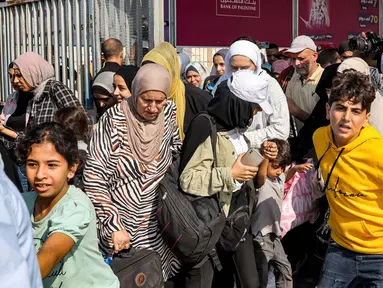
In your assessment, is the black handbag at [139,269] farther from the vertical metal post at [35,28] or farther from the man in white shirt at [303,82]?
the vertical metal post at [35,28]

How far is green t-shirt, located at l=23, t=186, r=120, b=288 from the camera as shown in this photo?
309 cm

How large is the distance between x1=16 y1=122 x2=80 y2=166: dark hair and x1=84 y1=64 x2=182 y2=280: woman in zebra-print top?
25.4 inches

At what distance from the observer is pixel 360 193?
3.92 meters

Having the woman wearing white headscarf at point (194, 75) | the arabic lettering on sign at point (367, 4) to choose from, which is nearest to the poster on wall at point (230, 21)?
the woman wearing white headscarf at point (194, 75)

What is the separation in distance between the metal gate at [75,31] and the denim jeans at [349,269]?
3.58 m

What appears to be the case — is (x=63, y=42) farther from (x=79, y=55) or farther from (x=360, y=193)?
(x=360, y=193)

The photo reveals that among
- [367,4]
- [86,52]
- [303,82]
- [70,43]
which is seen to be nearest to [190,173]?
[303,82]

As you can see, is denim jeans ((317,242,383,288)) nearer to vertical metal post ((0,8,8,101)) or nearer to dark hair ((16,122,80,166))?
dark hair ((16,122,80,166))

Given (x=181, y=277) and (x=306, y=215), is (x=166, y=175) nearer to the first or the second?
(x=181, y=277)

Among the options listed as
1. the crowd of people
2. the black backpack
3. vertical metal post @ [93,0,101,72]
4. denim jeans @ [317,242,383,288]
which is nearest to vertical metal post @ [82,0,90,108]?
vertical metal post @ [93,0,101,72]

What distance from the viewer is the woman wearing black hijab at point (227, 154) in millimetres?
4035

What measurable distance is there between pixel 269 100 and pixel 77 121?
4.89 feet

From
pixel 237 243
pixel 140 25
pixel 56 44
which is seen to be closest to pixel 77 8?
pixel 56 44

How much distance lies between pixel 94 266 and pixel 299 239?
3.30 metres
